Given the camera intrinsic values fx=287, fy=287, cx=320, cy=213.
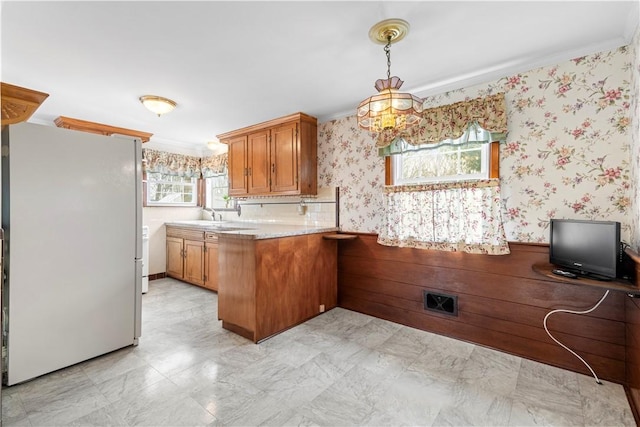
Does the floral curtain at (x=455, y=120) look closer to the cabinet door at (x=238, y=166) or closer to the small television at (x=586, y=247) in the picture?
the small television at (x=586, y=247)

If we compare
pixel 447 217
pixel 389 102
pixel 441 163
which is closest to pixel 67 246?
pixel 389 102

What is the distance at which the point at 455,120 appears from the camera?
101 inches

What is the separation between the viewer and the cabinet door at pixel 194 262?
4170 mm

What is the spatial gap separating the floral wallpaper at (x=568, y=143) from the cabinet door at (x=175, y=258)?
4.26 m

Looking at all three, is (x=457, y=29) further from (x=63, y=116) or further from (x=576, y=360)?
(x=63, y=116)

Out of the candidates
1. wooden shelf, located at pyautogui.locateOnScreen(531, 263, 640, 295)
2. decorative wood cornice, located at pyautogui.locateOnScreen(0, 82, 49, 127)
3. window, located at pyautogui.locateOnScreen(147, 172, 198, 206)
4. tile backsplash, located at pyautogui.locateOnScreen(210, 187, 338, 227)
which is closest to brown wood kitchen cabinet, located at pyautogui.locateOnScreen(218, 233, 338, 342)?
tile backsplash, located at pyautogui.locateOnScreen(210, 187, 338, 227)

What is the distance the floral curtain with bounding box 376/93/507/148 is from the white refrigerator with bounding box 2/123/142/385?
2.27 m

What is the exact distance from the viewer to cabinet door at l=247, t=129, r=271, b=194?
3.74m

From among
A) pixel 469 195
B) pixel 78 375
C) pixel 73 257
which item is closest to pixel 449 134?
pixel 469 195

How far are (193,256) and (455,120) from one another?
384 centimetres

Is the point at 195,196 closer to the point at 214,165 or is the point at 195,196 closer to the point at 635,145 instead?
the point at 214,165

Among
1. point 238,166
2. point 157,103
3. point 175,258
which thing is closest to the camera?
point 157,103

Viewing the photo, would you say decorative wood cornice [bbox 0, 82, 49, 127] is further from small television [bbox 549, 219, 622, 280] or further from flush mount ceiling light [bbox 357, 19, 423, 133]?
small television [bbox 549, 219, 622, 280]

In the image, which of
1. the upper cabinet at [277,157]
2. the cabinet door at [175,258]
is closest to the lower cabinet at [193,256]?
the cabinet door at [175,258]
